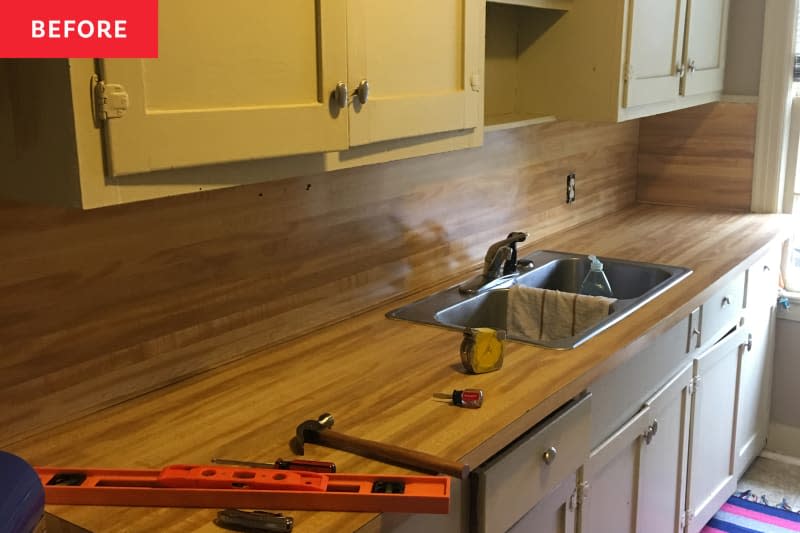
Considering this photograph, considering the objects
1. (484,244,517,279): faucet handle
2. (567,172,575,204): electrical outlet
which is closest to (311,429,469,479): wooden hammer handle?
(484,244,517,279): faucet handle

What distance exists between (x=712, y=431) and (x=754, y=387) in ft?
1.71

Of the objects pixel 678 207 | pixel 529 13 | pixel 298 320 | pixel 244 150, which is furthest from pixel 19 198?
pixel 678 207

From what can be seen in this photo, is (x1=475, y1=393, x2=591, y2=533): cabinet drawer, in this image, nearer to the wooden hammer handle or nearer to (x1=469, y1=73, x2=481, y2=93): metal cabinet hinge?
the wooden hammer handle

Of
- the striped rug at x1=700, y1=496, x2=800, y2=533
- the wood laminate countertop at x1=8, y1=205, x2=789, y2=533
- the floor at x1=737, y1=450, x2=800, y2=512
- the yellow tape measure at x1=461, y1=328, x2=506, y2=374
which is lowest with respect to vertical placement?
the striped rug at x1=700, y1=496, x2=800, y2=533

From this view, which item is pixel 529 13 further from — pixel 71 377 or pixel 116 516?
pixel 116 516

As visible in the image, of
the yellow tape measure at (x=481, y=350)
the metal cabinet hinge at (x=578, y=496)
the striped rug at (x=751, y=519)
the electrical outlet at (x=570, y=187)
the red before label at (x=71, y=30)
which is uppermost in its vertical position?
the red before label at (x=71, y=30)

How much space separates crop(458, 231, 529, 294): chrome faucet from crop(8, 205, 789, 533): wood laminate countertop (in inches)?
8.6

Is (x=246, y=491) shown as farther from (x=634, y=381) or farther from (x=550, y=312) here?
(x=550, y=312)

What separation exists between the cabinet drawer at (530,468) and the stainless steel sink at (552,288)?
0.72ft

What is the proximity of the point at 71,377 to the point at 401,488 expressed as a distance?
0.66 metres

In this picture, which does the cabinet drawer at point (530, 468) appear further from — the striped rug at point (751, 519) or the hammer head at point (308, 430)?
the striped rug at point (751, 519)

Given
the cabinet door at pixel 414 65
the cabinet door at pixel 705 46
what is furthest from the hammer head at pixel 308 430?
the cabinet door at pixel 705 46

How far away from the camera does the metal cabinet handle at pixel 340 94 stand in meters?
1.49

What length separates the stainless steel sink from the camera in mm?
2139
